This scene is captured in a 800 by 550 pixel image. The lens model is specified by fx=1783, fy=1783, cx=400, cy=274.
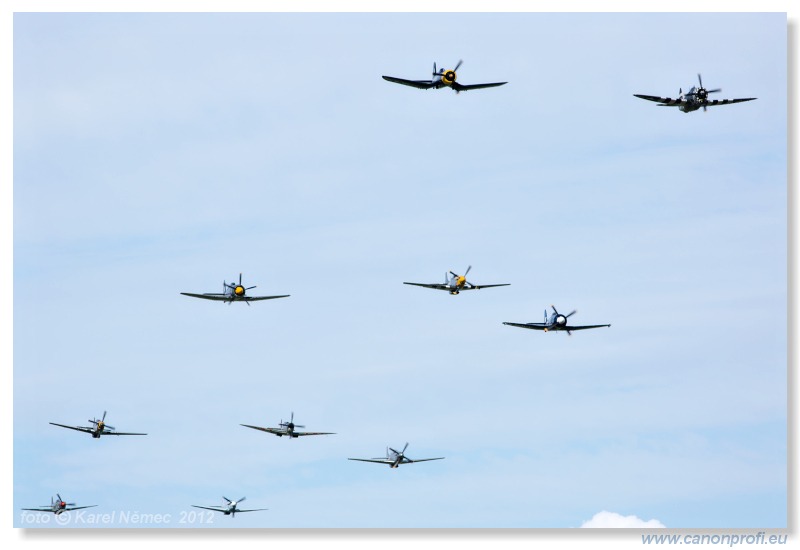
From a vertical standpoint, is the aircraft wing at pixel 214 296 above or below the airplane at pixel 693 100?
below

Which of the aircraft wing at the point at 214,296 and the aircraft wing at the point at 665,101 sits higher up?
the aircraft wing at the point at 665,101

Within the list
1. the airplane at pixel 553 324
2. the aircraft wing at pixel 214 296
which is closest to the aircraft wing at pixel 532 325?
the airplane at pixel 553 324

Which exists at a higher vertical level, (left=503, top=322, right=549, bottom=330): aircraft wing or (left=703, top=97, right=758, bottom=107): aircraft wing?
(left=703, top=97, right=758, bottom=107): aircraft wing

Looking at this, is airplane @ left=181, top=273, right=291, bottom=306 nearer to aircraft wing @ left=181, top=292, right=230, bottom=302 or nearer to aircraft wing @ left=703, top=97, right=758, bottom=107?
aircraft wing @ left=181, top=292, right=230, bottom=302

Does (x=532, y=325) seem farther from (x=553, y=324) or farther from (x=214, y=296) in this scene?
(x=214, y=296)

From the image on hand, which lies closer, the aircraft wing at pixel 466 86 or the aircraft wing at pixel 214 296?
the aircraft wing at pixel 466 86

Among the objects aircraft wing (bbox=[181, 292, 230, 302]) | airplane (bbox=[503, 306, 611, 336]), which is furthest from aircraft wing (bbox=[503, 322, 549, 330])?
aircraft wing (bbox=[181, 292, 230, 302])

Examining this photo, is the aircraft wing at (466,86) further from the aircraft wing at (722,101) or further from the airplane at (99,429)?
the airplane at (99,429)

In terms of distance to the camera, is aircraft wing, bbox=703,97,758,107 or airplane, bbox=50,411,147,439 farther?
airplane, bbox=50,411,147,439

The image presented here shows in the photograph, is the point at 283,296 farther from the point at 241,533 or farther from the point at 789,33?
the point at 789,33

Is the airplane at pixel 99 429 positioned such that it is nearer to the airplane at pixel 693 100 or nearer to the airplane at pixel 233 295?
the airplane at pixel 233 295

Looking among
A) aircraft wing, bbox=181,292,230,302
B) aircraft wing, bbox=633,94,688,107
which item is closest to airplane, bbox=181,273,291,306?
aircraft wing, bbox=181,292,230,302

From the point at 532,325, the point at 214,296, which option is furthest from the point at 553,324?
the point at 214,296

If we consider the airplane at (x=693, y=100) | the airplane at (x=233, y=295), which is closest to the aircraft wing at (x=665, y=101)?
the airplane at (x=693, y=100)
